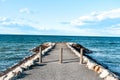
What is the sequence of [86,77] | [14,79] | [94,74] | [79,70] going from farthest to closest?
1. [79,70]
2. [94,74]
3. [86,77]
4. [14,79]

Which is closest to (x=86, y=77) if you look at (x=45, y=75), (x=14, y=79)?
(x=45, y=75)

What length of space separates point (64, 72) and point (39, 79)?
2.87m

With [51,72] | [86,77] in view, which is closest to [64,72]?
[51,72]

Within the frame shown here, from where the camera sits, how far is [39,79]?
58.0 ft

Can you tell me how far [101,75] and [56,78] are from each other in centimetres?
291

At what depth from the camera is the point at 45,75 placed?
62.5 feet

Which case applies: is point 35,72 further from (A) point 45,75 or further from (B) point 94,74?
(B) point 94,74

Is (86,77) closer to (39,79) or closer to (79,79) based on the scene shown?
(79,79)

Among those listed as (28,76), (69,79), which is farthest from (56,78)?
(28,76)

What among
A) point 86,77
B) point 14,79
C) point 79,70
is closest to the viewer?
point 14,79

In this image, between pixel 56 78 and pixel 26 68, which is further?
pixel 26 68

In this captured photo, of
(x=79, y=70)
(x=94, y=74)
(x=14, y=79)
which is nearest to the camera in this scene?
(x=14, y=79)

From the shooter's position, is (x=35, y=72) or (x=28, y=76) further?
(x=35, y=72)

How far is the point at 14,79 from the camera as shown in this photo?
17.4 m
